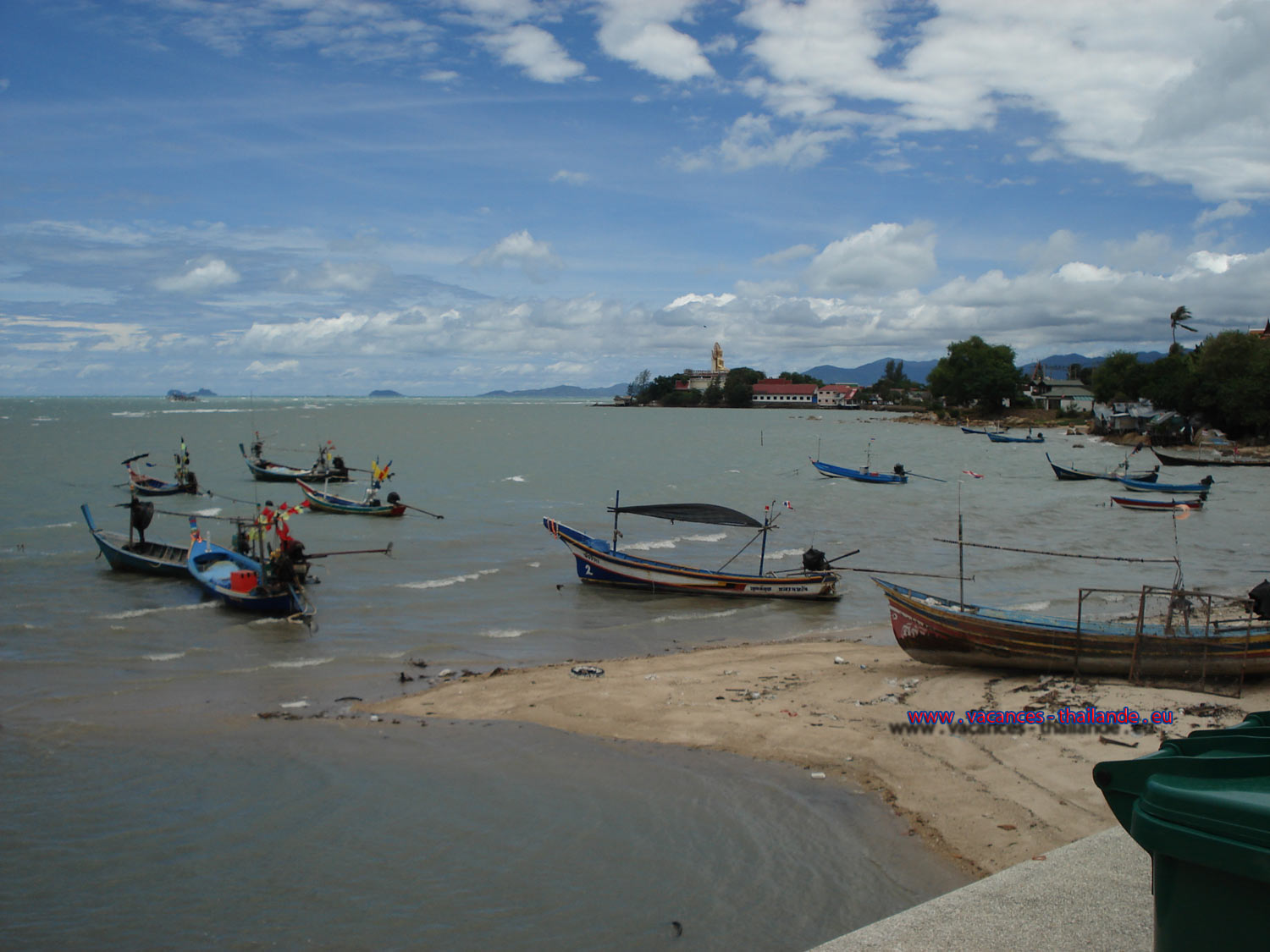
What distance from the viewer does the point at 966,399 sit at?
464 feet

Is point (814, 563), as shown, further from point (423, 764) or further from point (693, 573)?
point (423, 764)

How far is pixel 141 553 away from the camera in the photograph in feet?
82.6

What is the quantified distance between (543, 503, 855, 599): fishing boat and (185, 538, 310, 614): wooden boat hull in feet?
23.0

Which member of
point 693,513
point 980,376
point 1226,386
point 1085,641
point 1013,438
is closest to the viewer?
point 1085,641

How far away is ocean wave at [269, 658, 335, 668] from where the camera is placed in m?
16.7

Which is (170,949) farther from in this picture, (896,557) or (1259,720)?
(896,557)

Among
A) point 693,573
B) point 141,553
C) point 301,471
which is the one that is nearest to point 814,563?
point 693,573

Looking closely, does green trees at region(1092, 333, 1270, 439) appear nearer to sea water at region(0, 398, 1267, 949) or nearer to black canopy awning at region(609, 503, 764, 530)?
sea water at region(0, 398, 1267, 949)

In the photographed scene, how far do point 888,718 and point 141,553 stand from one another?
21.5 metres

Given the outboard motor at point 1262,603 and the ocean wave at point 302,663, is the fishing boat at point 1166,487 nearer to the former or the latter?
the outboard motor at point 1262,603

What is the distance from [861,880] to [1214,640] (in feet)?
26.3

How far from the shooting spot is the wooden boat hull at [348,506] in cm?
3665

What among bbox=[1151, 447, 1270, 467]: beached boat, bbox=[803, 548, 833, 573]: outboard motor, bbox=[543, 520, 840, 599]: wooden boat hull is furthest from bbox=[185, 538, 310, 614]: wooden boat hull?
bbox=[1151, 447, 1270, 467]: beached boat

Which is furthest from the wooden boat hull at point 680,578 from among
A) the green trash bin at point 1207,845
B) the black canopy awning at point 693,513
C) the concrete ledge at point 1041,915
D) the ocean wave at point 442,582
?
the green trash bin at point 1207,845
